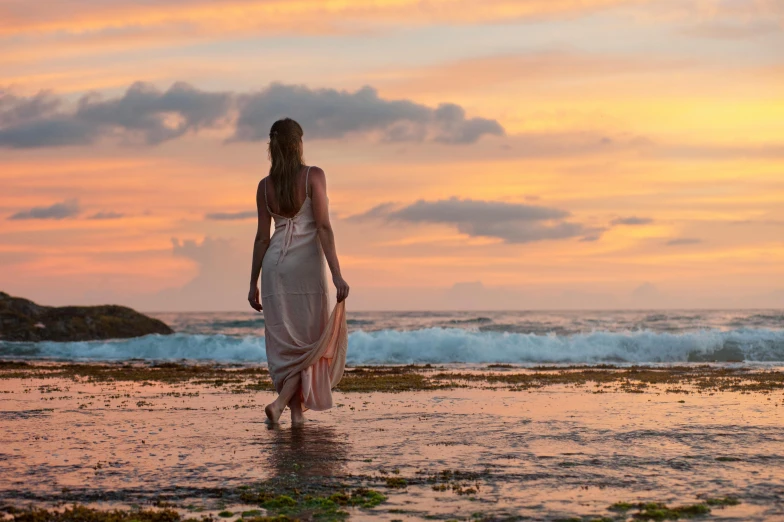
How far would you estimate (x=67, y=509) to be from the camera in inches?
203

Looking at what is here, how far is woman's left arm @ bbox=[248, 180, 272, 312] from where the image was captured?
9.30 m

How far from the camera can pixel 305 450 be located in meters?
7.34

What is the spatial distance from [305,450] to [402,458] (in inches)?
36.4

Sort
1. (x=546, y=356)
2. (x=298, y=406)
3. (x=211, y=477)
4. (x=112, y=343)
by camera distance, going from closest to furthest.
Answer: (x=211, y=477)
(x=298, y=406)
(x=546, y=356)
(x=112, y=343)

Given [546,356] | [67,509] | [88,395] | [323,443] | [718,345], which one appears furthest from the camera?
[718,345]

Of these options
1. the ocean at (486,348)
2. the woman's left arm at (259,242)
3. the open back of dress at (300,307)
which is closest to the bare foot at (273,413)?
the open back of dress at (300,307)

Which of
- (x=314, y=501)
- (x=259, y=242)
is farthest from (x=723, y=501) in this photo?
(x=259, y=242)

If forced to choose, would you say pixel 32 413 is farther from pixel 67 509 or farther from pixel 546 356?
pixel 546 356

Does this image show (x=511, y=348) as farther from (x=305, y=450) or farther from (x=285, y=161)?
(x=305, y=450)

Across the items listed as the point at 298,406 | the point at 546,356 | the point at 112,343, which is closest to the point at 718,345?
the point at 546,356

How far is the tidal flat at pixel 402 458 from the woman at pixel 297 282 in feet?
1.69

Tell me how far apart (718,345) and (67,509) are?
30.7 meters

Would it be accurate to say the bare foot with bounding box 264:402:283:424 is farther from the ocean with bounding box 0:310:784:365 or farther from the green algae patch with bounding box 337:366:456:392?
the ocean with bounding box 0:310:784:365

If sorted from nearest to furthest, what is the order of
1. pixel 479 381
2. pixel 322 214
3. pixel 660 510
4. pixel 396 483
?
pixel 660 510 → pixel 396 483 → pixel 322 214 → pixel 479 381
